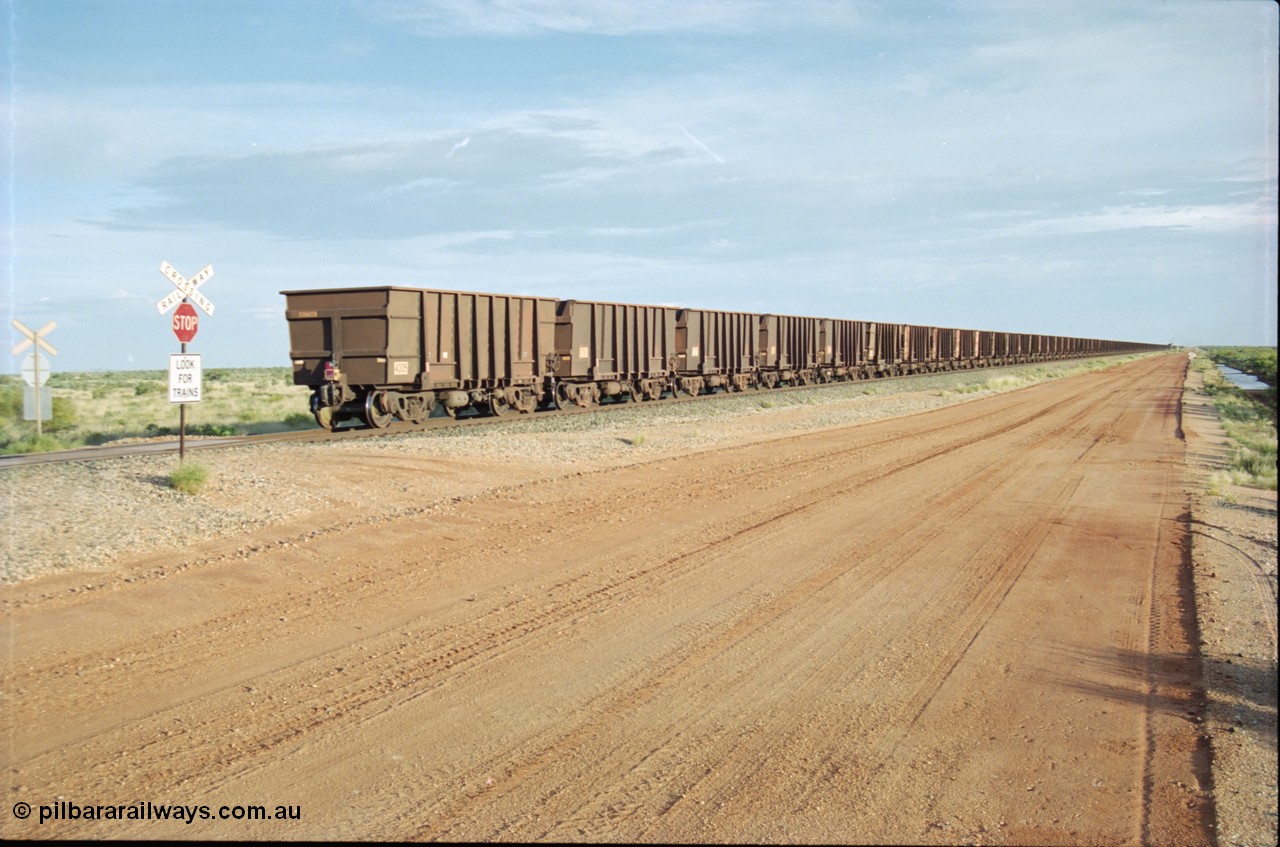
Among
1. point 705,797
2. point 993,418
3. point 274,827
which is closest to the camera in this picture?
point 274,827

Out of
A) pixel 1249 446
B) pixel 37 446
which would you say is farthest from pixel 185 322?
pixel 1249 446

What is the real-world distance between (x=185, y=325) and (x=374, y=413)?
928 centimetres

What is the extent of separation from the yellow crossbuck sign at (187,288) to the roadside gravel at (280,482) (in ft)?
7.50

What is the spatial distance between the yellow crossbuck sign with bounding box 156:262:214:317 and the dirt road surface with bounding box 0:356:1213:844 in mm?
4105

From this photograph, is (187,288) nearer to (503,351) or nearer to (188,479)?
(188,479)

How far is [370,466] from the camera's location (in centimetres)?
1573

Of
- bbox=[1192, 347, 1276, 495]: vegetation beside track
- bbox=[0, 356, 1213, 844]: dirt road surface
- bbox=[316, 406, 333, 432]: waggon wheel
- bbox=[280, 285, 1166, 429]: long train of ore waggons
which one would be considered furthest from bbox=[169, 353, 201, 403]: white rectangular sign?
bbox=[1192, 347, 1276, 495]: vegetation beside track

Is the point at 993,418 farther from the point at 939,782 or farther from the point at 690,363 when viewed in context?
the point at 939,782

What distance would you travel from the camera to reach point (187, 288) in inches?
530

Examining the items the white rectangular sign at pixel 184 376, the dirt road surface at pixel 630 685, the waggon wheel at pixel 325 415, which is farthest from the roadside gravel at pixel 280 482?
the waggon wheel at pixel 325 415

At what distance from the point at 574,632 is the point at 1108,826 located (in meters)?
4.03

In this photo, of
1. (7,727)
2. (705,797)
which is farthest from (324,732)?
(705,797)

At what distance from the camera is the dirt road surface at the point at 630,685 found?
15.6ft

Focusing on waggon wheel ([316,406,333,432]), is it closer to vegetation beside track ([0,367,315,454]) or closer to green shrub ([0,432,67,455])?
vegetation beside track ([0,367,315,454])
